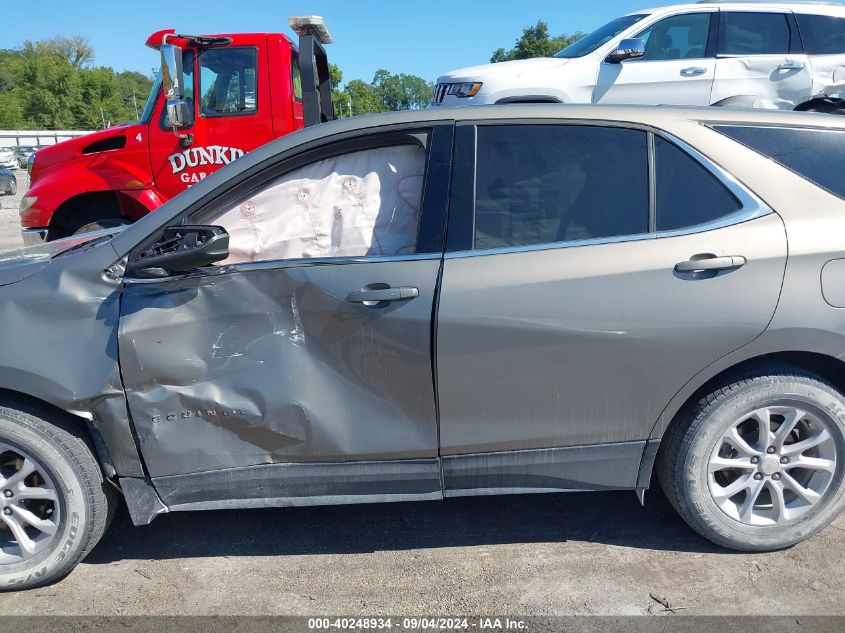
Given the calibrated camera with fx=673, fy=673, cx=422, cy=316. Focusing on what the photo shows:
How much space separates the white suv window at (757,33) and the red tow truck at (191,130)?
13.2 feet

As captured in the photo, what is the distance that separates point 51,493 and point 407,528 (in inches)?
57.1

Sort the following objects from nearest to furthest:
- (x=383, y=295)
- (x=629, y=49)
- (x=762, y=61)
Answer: (x=383, y=295)
(x=629, y=49)
(x=762, y=61)

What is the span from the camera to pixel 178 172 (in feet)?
19.2

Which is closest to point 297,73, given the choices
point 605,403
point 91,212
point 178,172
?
point 178,172

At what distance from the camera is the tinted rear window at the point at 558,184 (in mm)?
2559

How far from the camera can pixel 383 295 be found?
2451 mm

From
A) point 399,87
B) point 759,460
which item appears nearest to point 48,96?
point 399,87

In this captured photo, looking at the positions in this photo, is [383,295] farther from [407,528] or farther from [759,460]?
[759,460]

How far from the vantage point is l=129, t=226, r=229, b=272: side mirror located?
2426 mm

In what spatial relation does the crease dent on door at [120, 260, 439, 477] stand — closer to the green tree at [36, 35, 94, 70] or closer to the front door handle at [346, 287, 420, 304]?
Answer: the front door handle at [346, 287, 420, 304]

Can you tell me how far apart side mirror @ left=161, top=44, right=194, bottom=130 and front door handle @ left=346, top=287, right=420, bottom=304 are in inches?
153

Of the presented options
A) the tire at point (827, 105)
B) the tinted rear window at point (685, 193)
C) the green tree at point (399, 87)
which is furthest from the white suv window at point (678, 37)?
the green tree at point (399, 87)

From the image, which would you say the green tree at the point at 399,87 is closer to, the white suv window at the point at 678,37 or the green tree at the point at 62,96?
the green tree at the point at 62,96

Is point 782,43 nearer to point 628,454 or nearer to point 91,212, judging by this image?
point 628,454
